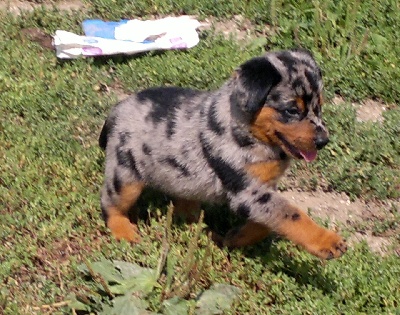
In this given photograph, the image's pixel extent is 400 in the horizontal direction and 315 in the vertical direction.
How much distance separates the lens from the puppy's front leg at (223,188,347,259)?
16.6 feet

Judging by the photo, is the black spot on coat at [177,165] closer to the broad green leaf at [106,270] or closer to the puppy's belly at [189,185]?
the puppy's belly at [189,185]

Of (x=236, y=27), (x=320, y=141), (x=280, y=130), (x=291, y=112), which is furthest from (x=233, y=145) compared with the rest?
(x=236, y=27)

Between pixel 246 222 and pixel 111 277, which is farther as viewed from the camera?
pixel 246 222

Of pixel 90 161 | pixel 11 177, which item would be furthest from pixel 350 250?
pixel 11 177

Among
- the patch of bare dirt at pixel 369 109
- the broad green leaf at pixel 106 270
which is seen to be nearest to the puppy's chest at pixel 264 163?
the broad green leaf at pixel 106 270

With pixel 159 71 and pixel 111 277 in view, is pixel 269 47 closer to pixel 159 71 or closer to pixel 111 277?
pixel 159 71

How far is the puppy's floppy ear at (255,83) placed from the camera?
→ 16.5 feet

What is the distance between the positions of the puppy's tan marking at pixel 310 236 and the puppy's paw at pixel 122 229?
46.4 inches

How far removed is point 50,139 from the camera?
22.6 ft

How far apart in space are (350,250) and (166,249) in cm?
142

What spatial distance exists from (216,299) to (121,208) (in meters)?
1.05

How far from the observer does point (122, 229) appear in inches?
233

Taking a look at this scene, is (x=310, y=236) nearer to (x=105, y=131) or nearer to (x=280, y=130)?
(x=280, y=130)

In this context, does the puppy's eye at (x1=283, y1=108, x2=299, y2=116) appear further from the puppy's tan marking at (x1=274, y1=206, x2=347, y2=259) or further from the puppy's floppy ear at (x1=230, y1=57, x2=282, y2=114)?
the puppy's tan marking at (x1=274, y1=206, x2=347, y2=259)
